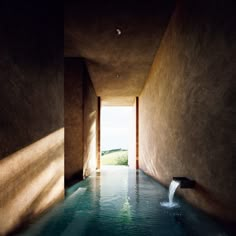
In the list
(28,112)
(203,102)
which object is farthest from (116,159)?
(28,112)

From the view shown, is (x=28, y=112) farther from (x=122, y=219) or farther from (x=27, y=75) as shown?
(x=122, y=219)

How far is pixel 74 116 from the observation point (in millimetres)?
6297

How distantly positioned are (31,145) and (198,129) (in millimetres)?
2297

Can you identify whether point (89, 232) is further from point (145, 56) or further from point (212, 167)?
→ point (145, 56)

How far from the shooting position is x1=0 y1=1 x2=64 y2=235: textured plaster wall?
7.29ft

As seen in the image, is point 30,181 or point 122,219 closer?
point 30,181

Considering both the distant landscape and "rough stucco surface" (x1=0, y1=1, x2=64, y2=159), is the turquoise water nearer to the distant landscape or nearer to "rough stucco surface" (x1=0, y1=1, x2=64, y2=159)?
"rough stucco surface" (x1=0, y1=1, x2=64, y2=159)

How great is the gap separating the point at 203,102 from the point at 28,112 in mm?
2295

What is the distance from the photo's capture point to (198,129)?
3.21m

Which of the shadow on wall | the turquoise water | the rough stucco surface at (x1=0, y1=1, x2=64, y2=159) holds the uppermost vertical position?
the rough stucco surface at (x1=0, y1=1, x2=64, y2=159)

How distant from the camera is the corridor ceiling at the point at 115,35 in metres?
4.06

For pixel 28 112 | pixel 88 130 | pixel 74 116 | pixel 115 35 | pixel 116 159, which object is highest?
pixel 115 35

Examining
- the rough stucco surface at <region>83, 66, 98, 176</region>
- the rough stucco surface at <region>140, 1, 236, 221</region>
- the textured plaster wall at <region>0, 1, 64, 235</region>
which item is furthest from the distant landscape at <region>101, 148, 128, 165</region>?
the textured plaster wall at <region>0, 1, 64, 235</region>

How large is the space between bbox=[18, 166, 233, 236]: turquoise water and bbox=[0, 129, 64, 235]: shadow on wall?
19 cm
